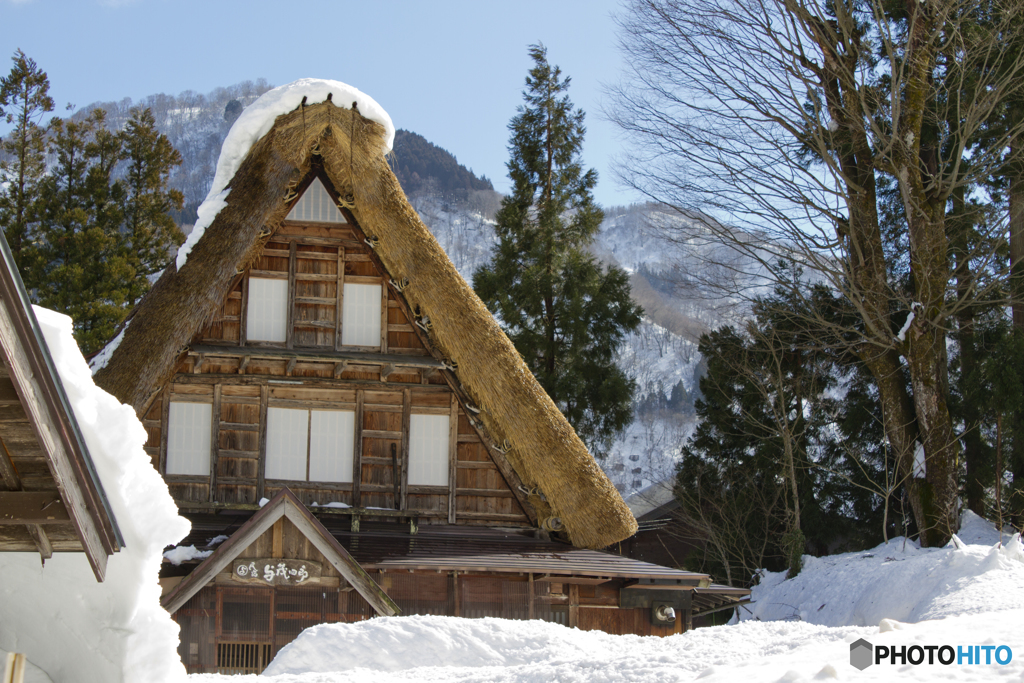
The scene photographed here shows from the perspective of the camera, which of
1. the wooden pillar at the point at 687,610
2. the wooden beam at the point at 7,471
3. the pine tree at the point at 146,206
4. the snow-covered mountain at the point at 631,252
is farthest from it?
the pine tree at the point at 146,206

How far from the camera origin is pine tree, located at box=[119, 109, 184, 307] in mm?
20453

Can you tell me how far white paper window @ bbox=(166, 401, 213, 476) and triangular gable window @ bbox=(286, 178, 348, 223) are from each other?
2.77 m

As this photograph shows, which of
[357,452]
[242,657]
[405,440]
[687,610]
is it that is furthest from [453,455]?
[687,610]

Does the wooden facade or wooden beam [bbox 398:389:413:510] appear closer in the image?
the wooden facade

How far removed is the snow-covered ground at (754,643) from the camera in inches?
171

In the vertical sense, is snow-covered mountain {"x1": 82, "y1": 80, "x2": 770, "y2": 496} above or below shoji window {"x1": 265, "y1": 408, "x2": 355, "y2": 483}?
above

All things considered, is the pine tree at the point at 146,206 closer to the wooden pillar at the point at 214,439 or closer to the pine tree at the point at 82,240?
the pine tree at the point at 82,240

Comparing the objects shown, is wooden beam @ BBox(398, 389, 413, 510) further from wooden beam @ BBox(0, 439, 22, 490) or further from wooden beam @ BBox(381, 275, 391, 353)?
wooden beam @ BBox(0, 439, 22, 490)

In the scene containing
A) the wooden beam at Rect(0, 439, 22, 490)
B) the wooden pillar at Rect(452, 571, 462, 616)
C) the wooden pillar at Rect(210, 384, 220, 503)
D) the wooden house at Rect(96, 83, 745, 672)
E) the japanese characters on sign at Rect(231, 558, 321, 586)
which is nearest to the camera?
the wooden beam at Rect(0, 439, 22, 490)

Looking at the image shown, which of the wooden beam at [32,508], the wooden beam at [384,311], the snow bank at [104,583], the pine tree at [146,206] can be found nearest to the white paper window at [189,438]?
the wooden beam at [384,311]

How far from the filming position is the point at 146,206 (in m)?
21.1

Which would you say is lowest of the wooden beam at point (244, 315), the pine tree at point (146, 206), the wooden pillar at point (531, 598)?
the wooden pillar at point (531, 598)

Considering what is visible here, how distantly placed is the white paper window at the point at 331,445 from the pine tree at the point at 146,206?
468 inches

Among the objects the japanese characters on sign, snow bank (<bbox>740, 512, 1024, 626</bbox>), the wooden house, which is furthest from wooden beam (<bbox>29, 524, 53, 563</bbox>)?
snow bank (<bbox>740, 512, 1024, 626</bbox>)
